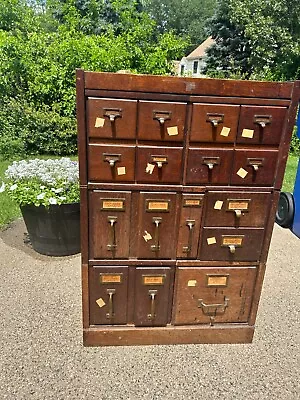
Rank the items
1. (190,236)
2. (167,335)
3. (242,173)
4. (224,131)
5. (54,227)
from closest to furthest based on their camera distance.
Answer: (224,131) → (242,173) → (190,236) → (167,335) → (54,227)

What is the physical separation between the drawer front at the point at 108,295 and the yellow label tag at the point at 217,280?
21.8 inches

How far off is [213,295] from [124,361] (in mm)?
731

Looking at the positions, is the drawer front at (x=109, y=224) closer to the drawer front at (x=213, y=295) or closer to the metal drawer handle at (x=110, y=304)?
the metal drawer handle at (x=110, y=304)

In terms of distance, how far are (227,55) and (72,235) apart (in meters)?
16.2

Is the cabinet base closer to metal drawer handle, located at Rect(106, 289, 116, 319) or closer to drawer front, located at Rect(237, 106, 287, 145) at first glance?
metal drawer handle, located at Rect(106, 289, 116, 319)

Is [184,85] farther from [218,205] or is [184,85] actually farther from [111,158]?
[218,205]

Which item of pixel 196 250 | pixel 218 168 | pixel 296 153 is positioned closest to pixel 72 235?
pixel 196 250

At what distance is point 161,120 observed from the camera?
1.81 meters

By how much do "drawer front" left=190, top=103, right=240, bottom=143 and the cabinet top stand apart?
0.07m

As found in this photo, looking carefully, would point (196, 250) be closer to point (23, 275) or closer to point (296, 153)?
point (23, 275)

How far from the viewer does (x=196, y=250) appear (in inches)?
84.4

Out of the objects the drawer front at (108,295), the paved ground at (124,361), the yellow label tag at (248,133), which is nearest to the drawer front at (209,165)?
the yellow label tag at (248,133)

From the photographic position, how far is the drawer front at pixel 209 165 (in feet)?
6.30

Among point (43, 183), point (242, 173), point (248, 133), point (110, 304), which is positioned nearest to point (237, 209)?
point (242, 173)
